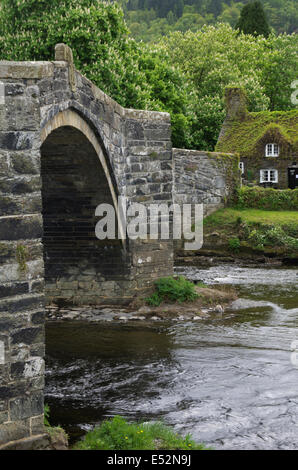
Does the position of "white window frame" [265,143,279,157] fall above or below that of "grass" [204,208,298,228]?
above

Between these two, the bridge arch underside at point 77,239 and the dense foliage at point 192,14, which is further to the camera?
the dense foliage at point 192,14

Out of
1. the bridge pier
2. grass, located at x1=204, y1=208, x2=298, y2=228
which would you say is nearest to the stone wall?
grass, located at x1=204, y1=208, x2=298, y2=228

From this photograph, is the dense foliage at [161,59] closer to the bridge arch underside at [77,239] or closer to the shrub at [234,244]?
the shrub at [234,244]

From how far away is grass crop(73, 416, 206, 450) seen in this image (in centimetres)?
737

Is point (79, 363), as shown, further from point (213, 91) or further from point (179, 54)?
point (179, 54)

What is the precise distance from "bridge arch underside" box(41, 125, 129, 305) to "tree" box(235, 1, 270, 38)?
44297mm

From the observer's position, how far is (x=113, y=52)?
23.9m

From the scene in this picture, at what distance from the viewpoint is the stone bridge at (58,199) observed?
273 inches

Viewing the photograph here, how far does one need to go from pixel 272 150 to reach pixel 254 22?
83.0ft

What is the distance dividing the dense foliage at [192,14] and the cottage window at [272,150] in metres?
37.7

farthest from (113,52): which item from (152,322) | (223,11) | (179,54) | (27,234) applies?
(223,11)

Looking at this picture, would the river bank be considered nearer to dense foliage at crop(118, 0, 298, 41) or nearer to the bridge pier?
Result: the bridge pier

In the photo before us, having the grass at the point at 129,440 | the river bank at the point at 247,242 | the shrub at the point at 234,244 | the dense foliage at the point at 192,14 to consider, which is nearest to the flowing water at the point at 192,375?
the grass at the point at 129,440

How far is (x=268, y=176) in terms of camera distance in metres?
35.7
